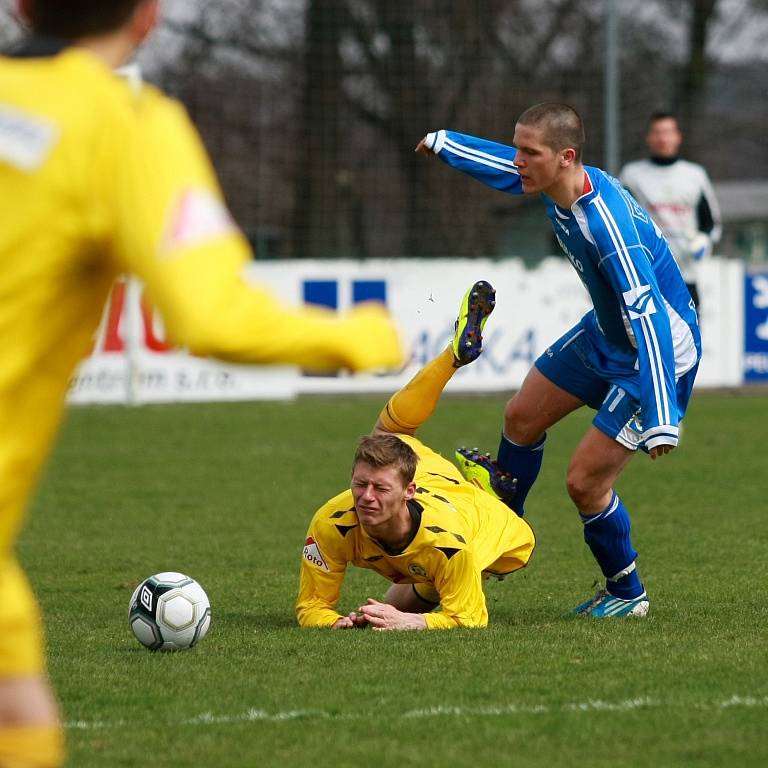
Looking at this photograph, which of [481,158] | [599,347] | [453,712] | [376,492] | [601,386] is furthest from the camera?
[481,158]

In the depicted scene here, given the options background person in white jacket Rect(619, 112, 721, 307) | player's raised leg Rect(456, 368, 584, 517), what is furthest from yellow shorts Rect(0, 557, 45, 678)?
background person in white jacket Rect(619, 112, 721, 307)

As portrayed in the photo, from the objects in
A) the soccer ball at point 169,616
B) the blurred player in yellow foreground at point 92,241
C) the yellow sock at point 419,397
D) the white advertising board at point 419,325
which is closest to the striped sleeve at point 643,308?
the yellow sock at point 419,397

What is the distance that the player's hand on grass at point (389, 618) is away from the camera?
5.75 m

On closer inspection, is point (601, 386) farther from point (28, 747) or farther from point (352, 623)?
point (28, 747)

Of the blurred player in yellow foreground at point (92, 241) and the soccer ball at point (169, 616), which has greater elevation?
the blurred player in yellow foreground at point (92, 241)

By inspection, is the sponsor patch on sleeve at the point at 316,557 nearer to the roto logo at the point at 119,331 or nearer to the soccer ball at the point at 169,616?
the soccer ball at the point at 169,616

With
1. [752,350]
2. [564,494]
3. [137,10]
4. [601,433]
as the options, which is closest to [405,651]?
[601,433]

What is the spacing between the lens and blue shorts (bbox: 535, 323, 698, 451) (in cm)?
618

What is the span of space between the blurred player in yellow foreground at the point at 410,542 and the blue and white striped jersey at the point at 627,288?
0.51m

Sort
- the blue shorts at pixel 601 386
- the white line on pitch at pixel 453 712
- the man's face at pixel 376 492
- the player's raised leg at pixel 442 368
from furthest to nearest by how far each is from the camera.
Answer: the player's raised leg at pixel 442 368
the blue shorts at pixel 601 386
the man's face at pixel 376 492
the white line on pitch at pixel 453 712

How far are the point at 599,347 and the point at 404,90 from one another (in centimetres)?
1896

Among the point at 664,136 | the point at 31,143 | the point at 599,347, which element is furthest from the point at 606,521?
the point at 664,136

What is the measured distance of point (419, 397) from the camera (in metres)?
6.68

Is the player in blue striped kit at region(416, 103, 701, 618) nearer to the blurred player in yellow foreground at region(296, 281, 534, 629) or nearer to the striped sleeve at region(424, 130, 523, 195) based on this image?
the striped sleeve at region(424, 130, 523, 195)
